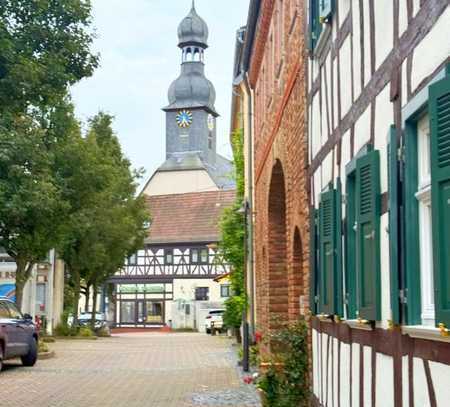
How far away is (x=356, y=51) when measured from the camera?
24.6ft

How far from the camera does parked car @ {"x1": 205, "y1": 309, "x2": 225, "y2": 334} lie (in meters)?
52.9

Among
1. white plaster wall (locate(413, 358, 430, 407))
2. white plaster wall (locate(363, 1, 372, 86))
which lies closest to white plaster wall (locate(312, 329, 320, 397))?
white plaster wall (locate(363, 1, 372, 86))

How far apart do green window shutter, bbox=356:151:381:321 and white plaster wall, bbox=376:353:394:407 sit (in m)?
0.32

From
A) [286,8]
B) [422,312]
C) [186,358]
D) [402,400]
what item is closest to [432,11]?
[422,312]

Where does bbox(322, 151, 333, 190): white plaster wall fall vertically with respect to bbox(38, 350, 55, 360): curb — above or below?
above

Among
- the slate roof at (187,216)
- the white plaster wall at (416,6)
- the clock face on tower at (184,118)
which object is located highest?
the clock face on tower at (184,118)

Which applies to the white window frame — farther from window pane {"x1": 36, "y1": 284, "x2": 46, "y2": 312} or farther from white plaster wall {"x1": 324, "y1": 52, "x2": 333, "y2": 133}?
window pane {"x1": 36, "y1": 284, "x2": 46, "y2": 312}

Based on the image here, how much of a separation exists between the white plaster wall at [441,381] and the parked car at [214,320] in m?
46.1

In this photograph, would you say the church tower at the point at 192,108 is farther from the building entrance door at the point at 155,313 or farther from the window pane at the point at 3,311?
the window pane at the point at 3,311

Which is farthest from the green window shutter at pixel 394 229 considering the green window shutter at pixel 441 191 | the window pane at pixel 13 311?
the window pane at pixel 13 311

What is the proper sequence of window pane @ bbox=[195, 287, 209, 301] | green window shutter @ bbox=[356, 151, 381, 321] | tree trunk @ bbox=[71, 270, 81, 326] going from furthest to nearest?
window pane @ bbox=[195, 287, 209, 301] → tree trunk @ bbox=[71, 270, 81, 326] → green window shutter @ bbox=[356, 151, 381, 321]

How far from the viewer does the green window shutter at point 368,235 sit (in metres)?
6.38

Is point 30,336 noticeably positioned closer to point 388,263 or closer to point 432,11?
point 388,263

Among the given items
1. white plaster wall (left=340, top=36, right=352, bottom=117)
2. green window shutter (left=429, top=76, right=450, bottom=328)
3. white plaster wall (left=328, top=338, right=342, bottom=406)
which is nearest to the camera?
green window shutter (left=429, top=76, right=450, bottom=328)
